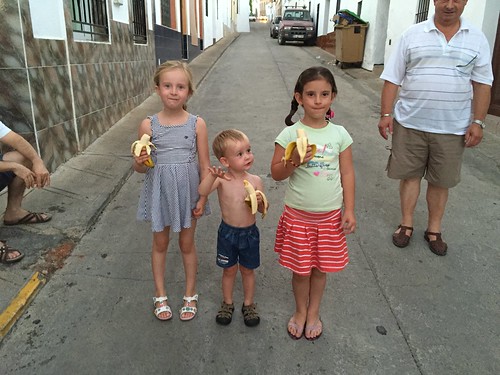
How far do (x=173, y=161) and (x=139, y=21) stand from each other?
7.53 m

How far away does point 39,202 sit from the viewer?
13.3 feet

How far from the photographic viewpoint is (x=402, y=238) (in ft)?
11.6

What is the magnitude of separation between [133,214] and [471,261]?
293cm

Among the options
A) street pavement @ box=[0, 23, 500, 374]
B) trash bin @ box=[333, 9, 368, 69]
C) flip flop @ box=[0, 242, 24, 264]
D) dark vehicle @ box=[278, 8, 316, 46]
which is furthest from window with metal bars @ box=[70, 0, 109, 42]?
dark vehicle @ box=[278, 8, 316, 46]

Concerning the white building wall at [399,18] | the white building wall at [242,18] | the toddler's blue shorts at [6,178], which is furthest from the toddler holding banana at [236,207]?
the white building wall at [242,18]

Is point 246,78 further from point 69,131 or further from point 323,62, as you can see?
point 69,131

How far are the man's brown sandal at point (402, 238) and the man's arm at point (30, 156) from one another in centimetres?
275

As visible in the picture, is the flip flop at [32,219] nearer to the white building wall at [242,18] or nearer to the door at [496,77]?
the door at [496,77]

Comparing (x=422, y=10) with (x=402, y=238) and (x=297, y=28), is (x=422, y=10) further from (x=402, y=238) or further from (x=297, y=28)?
(x=297, y=28)

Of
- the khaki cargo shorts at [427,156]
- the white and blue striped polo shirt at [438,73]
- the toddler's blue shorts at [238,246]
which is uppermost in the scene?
the white and blue striped polo shirt at [438,73]

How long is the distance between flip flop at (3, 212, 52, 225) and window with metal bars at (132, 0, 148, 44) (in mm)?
5849

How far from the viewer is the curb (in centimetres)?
250

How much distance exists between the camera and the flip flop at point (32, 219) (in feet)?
11.8

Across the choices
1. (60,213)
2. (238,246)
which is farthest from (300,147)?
(60,213)
